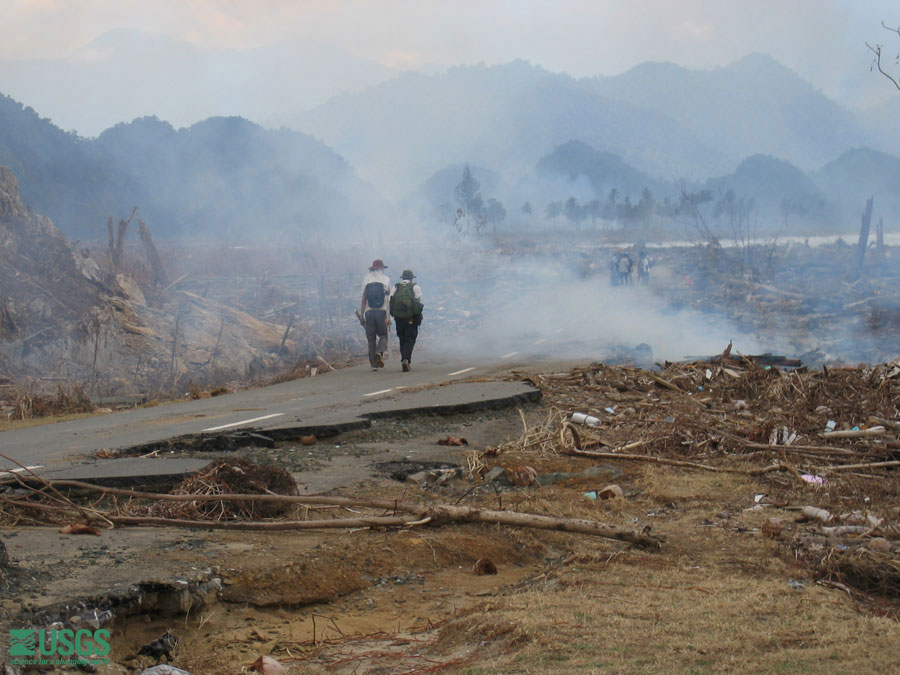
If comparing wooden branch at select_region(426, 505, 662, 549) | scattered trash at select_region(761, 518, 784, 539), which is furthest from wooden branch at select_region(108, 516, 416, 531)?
scattered trash at select_region(761, 518, 784, 539)

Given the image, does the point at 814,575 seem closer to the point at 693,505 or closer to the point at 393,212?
the point at 693,505

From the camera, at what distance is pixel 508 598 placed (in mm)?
4324

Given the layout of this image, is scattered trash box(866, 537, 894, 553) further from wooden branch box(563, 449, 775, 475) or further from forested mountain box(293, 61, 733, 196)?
forested mountain box(293, 61, 733, 196)

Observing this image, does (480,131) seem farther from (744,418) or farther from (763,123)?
(744,418)

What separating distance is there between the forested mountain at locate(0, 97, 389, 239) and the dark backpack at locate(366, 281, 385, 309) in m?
25.0

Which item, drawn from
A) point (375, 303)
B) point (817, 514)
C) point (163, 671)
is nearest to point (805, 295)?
point (375, 303)

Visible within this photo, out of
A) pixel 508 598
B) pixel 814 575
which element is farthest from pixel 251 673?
pixel 814 575

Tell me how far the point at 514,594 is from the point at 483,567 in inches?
19.1

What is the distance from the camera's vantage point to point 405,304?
49.8ft

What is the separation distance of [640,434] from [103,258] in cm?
1756

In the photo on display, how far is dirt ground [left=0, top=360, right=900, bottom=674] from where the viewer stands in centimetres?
360

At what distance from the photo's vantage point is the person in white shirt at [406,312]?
15.2 metres

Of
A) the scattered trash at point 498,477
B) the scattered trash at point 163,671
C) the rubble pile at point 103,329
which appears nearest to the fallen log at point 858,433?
the scattered trash at point 498,477

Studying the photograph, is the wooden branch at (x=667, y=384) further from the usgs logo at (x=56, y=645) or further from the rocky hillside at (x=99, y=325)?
the usgs logo at (x=56, y=645)
